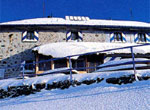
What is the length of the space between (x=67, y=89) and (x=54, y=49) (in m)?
6.42

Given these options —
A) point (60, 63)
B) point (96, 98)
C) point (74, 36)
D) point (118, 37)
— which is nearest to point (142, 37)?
point (118, 37)

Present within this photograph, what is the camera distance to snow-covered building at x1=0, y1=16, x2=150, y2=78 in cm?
1178

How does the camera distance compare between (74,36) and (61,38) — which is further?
(74,36)

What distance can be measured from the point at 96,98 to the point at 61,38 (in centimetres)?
977

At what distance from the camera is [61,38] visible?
43.4 feet

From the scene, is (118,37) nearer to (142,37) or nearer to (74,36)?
(142,37)

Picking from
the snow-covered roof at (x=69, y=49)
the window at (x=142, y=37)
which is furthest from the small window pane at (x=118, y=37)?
the snow-covered roof at (x=69, y=49)

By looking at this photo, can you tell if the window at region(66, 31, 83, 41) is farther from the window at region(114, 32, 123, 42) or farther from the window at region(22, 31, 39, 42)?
the window at region(114, 32, 123, 42)

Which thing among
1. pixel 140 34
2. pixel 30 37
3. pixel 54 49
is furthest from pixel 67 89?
pixel 140 34

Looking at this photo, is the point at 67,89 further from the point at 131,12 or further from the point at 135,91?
the point at 131,12

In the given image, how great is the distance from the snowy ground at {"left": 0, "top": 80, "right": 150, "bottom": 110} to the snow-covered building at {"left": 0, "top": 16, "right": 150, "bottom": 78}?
6459 millimetres

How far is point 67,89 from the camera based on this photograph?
196 inches

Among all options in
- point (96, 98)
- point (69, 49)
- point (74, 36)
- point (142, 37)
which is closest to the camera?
point (96, 98)

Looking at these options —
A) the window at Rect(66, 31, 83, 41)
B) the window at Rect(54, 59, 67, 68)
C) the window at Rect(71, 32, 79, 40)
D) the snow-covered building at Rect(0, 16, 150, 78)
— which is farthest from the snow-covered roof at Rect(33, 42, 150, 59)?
the window at Rect(71, 32, 79, 40)
